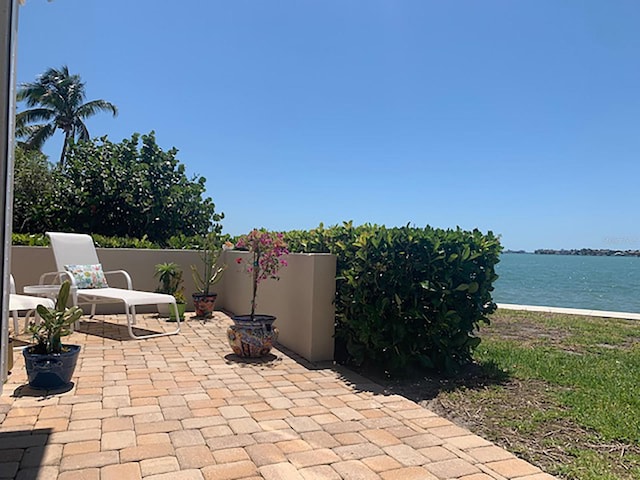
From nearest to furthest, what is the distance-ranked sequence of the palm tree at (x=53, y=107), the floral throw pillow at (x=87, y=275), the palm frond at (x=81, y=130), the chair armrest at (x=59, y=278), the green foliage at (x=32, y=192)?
the chair armrest at (x=59, y=278) < the floral throw pillow at (x=87, y=275) < the green foliage at (x=32, y=192) < the palm tree at (x=53, y=107) < the palm frond at (x=81, y=130)

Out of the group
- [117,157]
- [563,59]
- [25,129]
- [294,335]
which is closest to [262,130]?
[117,157]

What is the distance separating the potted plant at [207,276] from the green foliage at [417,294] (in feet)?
11.5

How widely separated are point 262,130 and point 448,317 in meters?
9.24

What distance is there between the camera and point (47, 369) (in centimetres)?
334

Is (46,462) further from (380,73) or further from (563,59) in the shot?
(563,59)

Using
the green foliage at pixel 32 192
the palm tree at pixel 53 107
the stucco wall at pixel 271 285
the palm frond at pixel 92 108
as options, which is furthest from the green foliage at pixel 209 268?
the palm frond at pixel 92 108

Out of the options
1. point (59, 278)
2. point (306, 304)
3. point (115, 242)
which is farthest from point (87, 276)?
point (306, 304)

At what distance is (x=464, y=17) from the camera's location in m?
7.51

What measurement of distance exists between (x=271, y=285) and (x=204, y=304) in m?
1.85

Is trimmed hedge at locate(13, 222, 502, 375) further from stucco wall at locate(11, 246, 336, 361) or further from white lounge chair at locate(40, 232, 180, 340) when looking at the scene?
white lounge chair at locate(40, 232, 180, 340)

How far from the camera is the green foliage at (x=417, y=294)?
4.04 metres

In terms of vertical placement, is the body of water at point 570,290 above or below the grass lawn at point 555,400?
below

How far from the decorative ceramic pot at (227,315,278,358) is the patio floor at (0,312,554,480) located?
1.31 feet

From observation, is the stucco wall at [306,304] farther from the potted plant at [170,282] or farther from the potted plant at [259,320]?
the potted plant at [170,282]
